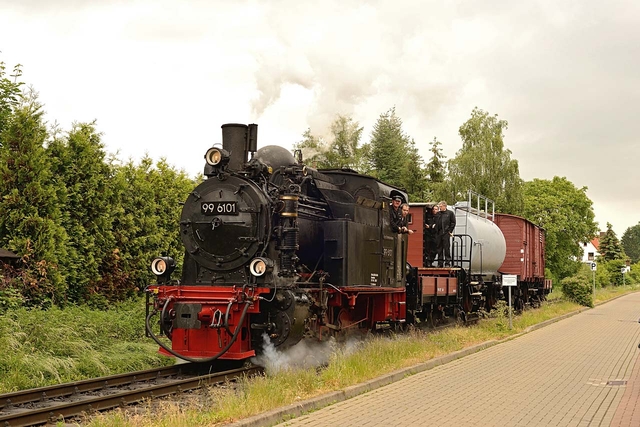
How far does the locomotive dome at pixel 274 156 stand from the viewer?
39.0 ft

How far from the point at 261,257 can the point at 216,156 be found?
1.82m

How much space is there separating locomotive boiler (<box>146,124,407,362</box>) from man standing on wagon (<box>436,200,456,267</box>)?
16.1 ft

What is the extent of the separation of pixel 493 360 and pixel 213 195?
5767mm

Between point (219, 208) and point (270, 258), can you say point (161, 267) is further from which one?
point (270, 258)

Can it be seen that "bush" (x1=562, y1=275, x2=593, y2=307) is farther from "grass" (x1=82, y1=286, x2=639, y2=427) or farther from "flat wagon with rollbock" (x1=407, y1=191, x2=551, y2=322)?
"grass" (x1=82, y1=286, x2=639, y2=427)

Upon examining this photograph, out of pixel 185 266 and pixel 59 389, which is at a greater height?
pixel 185 266

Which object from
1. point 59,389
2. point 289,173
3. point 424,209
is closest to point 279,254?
point 289,173

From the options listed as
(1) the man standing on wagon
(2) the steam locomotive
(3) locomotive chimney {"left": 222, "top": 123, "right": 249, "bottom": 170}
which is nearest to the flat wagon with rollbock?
(1) the man standing on wagon

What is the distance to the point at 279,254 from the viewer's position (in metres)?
11.1

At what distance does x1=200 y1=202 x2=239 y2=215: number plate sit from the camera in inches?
433

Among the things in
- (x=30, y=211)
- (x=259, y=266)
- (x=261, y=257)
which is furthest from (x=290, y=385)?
(x=30, y=211)

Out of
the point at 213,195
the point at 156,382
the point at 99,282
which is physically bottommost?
the point at 156,382

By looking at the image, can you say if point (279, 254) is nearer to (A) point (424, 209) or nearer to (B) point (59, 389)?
(B) point (59, 389)

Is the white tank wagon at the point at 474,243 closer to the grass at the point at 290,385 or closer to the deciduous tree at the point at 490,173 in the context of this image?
the grass at the point at 290,385
